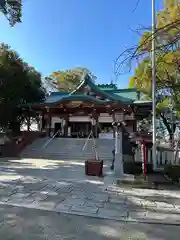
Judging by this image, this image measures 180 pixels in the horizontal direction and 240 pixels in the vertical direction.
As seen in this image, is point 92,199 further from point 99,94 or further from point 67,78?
point 67,78

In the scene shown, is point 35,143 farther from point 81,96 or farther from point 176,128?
point 176,128

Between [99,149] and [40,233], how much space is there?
12.7 m

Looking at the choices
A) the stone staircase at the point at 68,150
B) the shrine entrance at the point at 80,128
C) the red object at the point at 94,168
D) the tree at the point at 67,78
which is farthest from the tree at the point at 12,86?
the tree at the point at 67,78

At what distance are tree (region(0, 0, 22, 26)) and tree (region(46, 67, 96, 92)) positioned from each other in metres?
25.3

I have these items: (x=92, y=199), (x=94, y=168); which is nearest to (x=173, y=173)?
(x=94, y=168)

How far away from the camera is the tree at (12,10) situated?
9.05 meters

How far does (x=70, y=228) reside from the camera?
3906 millimetres

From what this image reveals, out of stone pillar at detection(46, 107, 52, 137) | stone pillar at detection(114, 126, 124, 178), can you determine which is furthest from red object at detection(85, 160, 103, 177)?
stone pillar at detection(46, 107, 52, 137)

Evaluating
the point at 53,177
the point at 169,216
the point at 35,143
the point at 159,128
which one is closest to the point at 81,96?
the point at 35,143

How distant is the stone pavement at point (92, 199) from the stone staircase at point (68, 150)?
6.94m

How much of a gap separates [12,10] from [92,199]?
8.08 metres

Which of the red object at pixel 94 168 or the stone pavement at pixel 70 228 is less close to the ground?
the red object at pixel 94 168

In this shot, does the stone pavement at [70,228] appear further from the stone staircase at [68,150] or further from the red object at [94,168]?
the stone staircase at [68,150]

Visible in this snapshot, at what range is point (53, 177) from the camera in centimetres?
830
